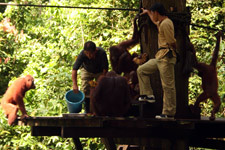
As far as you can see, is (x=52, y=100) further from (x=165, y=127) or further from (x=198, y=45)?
(x=165, y=127)

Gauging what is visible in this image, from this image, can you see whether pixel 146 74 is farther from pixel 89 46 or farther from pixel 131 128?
pixel 89 46

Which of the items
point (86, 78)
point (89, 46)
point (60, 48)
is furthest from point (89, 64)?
point (60, 48)

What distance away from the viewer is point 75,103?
5277mm

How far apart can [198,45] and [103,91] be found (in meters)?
4.64

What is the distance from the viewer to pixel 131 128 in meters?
4.63

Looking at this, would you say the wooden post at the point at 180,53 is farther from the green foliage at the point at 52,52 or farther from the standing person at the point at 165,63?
the green foliage at the point at 52,52

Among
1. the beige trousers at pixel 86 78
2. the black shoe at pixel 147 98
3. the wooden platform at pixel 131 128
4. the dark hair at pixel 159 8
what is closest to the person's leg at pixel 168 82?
the black shoe at pixel 147 98

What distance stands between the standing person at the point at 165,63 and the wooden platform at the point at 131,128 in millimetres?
207

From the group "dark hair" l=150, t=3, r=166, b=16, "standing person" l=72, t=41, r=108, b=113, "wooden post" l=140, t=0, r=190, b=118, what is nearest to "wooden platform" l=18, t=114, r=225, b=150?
"wooden post" l=140, t=0, r=190, b=118

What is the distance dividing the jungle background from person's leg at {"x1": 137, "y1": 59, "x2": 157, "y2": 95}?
3166 mm

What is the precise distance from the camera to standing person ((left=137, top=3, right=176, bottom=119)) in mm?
4617

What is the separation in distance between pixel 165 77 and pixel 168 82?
0.06 m

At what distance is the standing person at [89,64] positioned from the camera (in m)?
5.43

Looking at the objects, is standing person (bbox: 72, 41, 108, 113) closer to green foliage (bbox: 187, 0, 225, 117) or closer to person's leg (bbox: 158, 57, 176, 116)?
person's leg (bbox: 158, 57, 176, 116)
